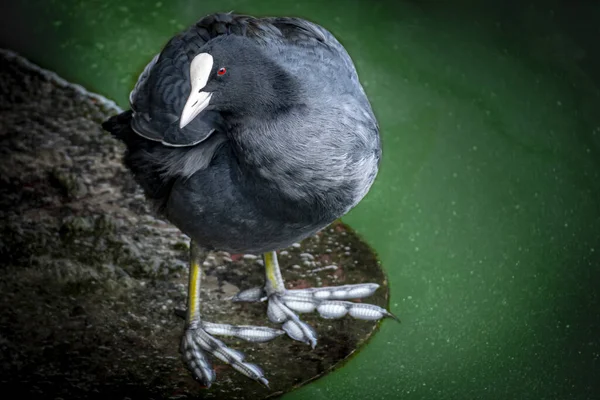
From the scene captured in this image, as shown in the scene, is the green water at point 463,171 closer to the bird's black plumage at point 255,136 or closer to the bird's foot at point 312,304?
the bird's foot at point 312,304

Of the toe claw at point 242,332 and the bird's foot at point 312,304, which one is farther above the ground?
the bird's foot at point 312,304

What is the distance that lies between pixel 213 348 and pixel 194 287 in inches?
8.5

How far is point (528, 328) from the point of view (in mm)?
3049

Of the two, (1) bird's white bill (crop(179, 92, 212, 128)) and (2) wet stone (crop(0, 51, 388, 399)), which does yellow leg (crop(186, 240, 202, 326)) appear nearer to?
(2) wet stone (crop(0, 51, 388, 399))

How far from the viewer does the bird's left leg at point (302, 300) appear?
118 inches

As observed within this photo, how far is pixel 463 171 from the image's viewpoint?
3.60m

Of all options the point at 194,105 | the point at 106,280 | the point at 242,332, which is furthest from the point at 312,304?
the point at 194,105

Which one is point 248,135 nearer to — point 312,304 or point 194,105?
point 194,105

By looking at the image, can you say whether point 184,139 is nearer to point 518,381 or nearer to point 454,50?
point 518,381

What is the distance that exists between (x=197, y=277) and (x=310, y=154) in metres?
0.81

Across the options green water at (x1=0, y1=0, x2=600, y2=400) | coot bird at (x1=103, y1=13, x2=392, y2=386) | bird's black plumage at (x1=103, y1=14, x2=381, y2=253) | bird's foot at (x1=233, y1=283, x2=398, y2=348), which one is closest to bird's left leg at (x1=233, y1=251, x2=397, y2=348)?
bird's foot at (x1=233, y1=283, x2=398, y2=348)

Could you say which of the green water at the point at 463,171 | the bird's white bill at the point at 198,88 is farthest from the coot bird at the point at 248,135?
the green water at the point at 463,171

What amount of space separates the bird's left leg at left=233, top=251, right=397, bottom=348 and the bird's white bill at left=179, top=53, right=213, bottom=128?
0.95 m

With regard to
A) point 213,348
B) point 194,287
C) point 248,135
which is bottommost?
point 213,348
